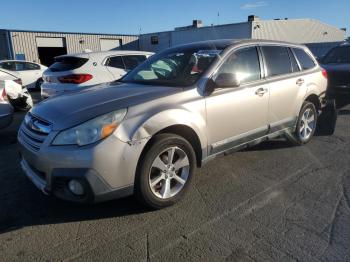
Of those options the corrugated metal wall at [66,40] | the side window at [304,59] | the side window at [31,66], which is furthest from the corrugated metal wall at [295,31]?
the side window at [304,59]

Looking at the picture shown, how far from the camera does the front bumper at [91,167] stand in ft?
9.52

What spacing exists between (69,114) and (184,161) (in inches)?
50.3

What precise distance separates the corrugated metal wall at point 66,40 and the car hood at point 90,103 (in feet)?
85.6

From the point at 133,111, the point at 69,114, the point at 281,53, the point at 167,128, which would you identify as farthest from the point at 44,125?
the point at 281,53

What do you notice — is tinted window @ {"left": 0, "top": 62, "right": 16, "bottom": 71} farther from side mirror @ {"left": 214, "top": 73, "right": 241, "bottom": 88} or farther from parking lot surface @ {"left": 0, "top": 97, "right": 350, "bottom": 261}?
side mirror @ {"left": 214, "top": 73, "right": 241, "bottom": 88}

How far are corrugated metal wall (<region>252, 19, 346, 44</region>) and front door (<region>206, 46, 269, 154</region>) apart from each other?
1074 inches

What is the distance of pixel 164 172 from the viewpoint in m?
3.44

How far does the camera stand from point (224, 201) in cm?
366

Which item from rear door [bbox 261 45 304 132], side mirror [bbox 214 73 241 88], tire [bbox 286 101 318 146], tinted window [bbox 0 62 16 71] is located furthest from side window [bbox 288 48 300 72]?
tinted window [bbox 0 62 16 71]

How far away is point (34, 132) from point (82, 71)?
4.50 metres

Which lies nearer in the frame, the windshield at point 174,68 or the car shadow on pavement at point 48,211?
the car shadow on pavement at point 48,211

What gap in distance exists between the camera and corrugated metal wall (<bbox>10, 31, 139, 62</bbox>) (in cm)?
2661

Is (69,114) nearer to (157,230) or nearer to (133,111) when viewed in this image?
(133,111)

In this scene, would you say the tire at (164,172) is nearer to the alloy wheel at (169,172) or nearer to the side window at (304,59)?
the alloy wheel at (169,172)
